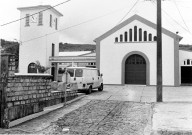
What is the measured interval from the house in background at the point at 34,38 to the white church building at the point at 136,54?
6905mm

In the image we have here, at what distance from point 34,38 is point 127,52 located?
1224 centimetres

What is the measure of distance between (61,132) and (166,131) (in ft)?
10.3

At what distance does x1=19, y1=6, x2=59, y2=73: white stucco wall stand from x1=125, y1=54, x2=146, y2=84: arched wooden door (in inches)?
413

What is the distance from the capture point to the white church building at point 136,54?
26.8 meters

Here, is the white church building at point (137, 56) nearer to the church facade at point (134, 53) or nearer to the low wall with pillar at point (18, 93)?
the church facade at point (134, 53)

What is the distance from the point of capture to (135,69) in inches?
1096

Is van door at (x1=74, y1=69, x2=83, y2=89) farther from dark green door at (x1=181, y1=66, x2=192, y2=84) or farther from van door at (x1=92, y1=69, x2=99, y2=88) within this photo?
dark green door at (x1=181, y1=66, x2=192, y2=84)

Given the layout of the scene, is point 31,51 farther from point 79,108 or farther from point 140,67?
point 79,108

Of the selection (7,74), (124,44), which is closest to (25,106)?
(7,74)

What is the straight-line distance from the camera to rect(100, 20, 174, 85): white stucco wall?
26609 millimetres

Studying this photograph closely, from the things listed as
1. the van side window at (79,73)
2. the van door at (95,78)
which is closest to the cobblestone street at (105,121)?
the van side window at (79,73)

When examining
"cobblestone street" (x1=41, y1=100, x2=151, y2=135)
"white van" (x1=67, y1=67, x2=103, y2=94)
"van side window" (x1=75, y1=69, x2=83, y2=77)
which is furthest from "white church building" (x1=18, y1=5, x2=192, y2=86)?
"cobblestone street" (x1=41, y1=100, x2=151, y2=135)

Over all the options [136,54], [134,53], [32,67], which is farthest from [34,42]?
[136,54]

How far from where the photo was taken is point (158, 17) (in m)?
13.8
